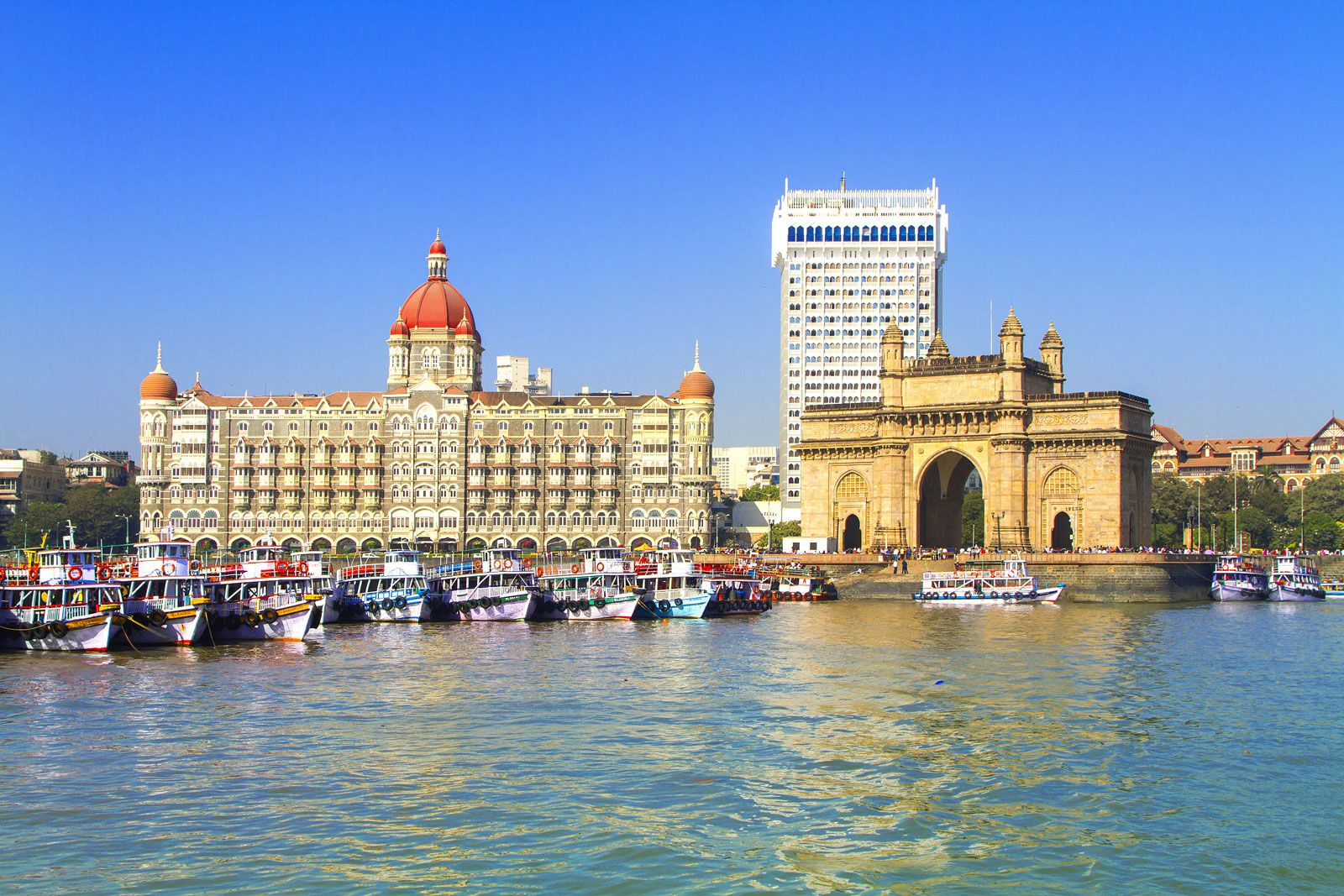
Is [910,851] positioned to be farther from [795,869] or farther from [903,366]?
[903,366]

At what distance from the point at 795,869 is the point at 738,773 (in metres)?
6.90

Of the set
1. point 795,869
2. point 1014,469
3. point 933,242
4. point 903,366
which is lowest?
point 795,869

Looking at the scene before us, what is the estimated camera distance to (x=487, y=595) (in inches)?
2879

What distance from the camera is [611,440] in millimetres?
131500

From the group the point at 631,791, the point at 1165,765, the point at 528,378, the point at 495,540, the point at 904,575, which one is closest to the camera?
the point at 631,791

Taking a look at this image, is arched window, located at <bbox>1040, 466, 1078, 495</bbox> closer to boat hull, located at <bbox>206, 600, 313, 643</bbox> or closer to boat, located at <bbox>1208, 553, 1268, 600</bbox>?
boat, located at <bbox>1208, 553, 1268, 600</bbox>

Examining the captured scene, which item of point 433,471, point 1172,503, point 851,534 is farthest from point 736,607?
point 1172,503

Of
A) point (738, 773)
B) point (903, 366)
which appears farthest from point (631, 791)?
point (903, 366)

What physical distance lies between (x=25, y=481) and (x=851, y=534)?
9800cm

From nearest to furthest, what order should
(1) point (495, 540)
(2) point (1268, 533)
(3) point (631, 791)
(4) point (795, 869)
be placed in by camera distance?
(4) point (795, 869)
(3) point (631, 791)
(1) point (495, 540)
(2) point (1268, 533)

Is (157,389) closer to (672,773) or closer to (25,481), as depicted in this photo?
(25,481)

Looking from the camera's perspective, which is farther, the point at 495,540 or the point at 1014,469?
the point at 495,540

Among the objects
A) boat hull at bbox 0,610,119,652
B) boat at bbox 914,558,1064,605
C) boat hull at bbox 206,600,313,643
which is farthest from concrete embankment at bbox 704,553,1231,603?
boat hull at bbox 0,610,119,652

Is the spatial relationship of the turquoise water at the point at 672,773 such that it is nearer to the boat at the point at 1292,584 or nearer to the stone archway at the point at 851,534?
the boat at the point at 1292,584
